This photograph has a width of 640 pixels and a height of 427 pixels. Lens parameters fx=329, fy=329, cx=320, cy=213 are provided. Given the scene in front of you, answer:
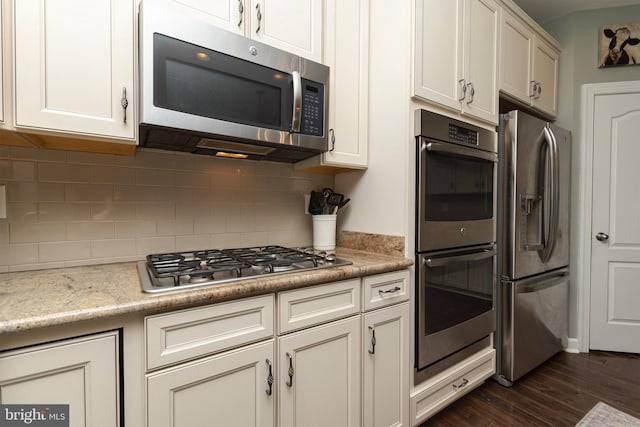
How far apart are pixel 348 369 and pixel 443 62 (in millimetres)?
1619

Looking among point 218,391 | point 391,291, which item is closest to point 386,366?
point 391,291

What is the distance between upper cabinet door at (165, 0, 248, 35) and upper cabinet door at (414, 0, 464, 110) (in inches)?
33.5

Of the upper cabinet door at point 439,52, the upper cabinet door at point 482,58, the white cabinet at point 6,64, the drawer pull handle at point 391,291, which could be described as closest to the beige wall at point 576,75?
the upper cabinet door at point 482,58

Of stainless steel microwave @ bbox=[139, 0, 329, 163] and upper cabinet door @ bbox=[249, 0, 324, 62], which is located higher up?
upper cabinet door @ bbox=[249, 0, 324, 62]

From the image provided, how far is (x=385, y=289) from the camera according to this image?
152 centimetres

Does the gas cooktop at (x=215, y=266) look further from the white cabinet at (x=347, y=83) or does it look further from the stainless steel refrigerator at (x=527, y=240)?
the stainless steel refrigerator at (x=527, y=240)

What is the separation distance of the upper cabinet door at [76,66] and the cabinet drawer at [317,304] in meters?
0.83

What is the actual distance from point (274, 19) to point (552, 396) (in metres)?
2.66

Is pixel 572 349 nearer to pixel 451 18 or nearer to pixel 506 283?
pixel 506 283

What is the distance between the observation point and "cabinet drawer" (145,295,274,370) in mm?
936

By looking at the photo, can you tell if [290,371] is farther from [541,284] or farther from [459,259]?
[541,284]

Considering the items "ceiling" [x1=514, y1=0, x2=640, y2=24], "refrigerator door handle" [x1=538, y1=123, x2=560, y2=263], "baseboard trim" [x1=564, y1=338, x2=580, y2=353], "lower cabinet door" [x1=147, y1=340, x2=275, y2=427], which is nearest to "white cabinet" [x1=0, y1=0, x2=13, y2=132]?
"lower cabinet door" [x1=147, y1=340, x2=275, y2=427]

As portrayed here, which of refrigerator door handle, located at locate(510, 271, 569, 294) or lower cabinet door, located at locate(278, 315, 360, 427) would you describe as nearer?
lower cabinet door, located at locate(278, 315, 360, 427)

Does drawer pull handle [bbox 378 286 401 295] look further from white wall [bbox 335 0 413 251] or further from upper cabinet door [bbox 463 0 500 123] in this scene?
upper cabinet door [bbox 463 0 500 123]
